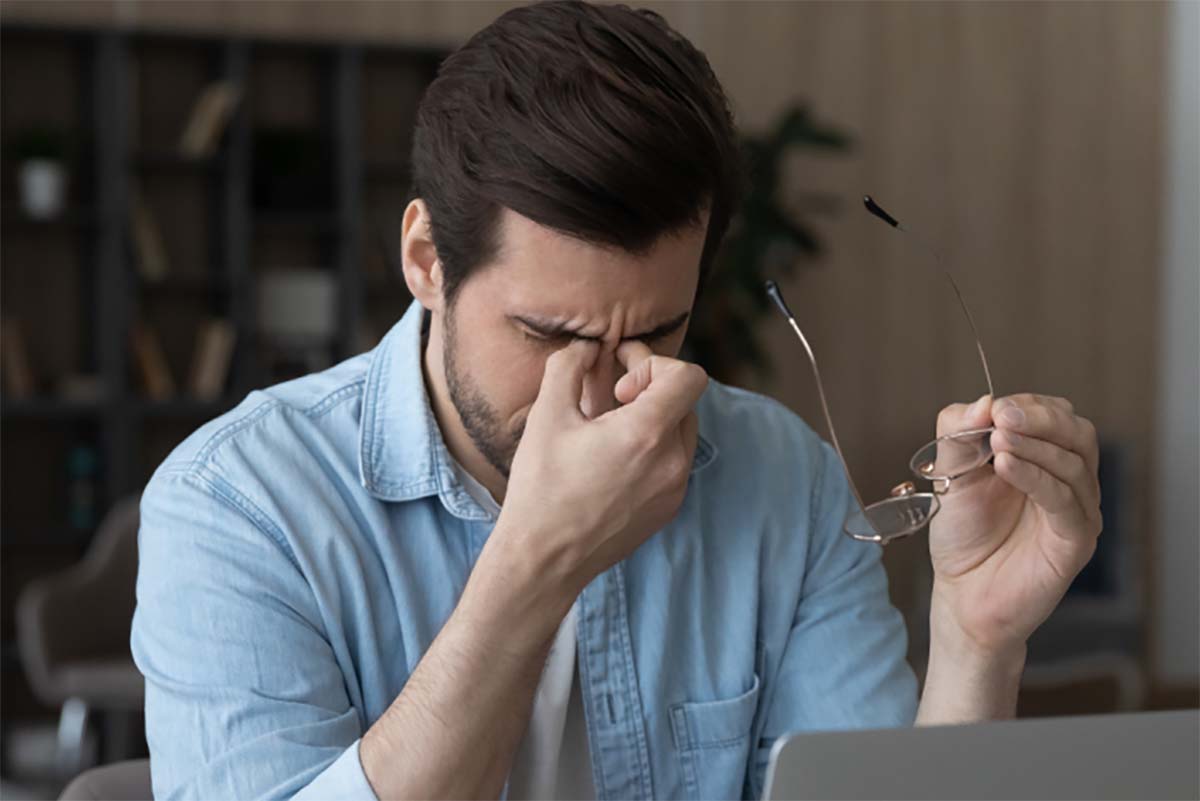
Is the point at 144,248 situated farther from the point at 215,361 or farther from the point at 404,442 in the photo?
the point at 404,442

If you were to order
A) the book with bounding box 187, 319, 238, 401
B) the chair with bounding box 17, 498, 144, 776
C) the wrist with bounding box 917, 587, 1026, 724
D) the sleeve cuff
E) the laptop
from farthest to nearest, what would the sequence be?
the book with bounding box 187, 319, 238, 401 < the chair with bounding box 17, 498, 144, 776 < the wrist with bounding box 917, 587, 1026, 724 < the sleeve cuff < the laptop

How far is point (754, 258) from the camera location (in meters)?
4.99

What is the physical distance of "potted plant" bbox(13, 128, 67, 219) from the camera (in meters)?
4.61

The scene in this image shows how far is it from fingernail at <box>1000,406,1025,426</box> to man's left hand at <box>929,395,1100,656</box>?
4 centimetres

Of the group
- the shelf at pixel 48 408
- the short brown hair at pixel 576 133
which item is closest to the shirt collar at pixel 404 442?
the short brown hair at pixel 576 133

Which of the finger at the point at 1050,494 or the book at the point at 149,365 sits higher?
the finger at the point at 1050,494

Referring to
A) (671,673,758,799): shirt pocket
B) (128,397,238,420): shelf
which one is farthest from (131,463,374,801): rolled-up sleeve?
(128,397,238,420): shelf

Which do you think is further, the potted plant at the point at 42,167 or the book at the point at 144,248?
the book at the point at 144,248

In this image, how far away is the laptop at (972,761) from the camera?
856mm

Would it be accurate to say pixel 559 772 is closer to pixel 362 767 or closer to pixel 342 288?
pixel 362 767

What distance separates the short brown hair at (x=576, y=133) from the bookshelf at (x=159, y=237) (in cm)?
345

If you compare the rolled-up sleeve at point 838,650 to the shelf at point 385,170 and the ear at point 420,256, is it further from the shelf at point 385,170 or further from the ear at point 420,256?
the shelf at point 385,170

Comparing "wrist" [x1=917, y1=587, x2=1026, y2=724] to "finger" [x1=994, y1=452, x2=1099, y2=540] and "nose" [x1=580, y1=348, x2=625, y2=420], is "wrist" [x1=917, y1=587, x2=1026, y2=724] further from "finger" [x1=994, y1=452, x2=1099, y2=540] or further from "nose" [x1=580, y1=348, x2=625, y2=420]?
"nose" [x1=580, y1=348, x2=625, y2=420]

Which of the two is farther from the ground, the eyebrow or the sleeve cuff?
the eyebrow
